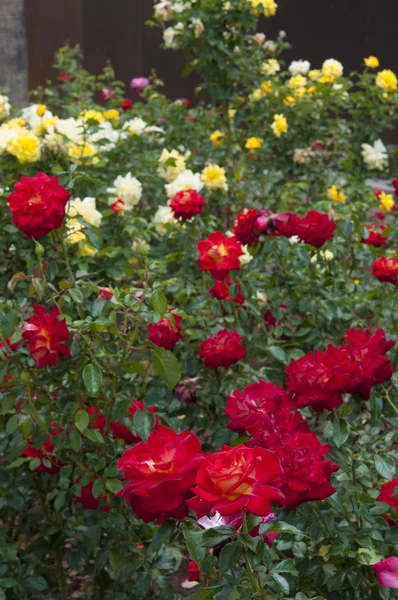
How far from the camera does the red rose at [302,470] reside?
3.68 feet

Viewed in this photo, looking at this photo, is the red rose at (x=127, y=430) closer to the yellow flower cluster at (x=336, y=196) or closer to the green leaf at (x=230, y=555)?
the green leaf at (x=230, y=555)

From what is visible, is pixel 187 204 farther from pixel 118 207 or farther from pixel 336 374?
pixel 336 374

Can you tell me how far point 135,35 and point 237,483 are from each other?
806cm

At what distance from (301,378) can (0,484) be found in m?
0.97

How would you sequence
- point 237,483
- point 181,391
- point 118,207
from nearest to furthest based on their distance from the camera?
point 237,483 < point 181,391 < point 118,207

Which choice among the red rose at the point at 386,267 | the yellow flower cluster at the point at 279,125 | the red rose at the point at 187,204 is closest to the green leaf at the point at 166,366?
the red rose at the point at 386,267

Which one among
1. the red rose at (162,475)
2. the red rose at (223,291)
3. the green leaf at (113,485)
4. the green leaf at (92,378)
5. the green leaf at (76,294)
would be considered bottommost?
the green leaf at (113,485)

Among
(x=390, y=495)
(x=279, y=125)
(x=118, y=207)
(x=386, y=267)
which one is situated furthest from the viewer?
(x=279, y=125)

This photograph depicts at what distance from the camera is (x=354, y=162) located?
4.34 meters

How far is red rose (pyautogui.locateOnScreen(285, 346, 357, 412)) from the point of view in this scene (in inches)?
51.4

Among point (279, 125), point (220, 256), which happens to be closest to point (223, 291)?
point (220, 256)

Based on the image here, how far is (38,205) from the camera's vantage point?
5.22 feet

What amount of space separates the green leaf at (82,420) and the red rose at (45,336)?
11cm

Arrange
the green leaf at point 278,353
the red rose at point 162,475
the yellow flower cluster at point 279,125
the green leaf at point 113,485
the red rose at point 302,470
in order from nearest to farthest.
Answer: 1. the red rose at point 162,475
2. the red rose at point 302,470
3. the green leaf at point 113,485
4. the green leaf at point 278,353
5. the yellow flower cluster at point 279,125
